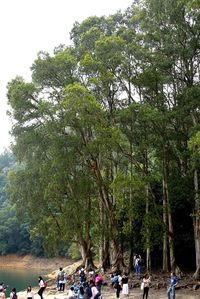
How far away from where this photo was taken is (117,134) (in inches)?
875

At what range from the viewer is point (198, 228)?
2211 cm

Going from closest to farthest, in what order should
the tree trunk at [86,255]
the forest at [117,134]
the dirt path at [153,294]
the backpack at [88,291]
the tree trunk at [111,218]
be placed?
the backpack at [88,291]
the dirt path at [153,294]
the forest at [117,134]
the tree trunk at [111,218]
the tree trunk at [86,255]

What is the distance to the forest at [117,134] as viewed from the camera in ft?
74.1

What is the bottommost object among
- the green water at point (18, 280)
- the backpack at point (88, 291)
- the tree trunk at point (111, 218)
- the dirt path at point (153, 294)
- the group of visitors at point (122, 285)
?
the green water at point (18, 280)

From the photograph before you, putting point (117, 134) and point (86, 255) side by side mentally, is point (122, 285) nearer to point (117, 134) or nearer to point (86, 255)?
point (117, 134)

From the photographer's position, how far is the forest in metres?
22.6

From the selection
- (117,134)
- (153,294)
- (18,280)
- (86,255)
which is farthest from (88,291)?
(18,280)

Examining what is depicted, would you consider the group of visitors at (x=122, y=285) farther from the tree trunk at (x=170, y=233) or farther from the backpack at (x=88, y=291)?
the tree trunk at (x=170, y=233)

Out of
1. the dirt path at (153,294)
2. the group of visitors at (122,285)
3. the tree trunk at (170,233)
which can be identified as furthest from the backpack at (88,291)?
the tree trunk at (170,233)

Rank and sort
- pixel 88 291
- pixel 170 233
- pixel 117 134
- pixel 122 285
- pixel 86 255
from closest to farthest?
1. pixel 88 291
2. pixel 122 285
3. pixel 117 134
4. pixel 170 233
5. pixel 86 255

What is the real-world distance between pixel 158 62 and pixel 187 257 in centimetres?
1417

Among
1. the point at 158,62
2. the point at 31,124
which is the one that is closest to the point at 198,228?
the point at 158,62

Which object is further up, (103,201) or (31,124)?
(31,124)

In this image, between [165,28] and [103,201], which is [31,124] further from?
[165,28]
